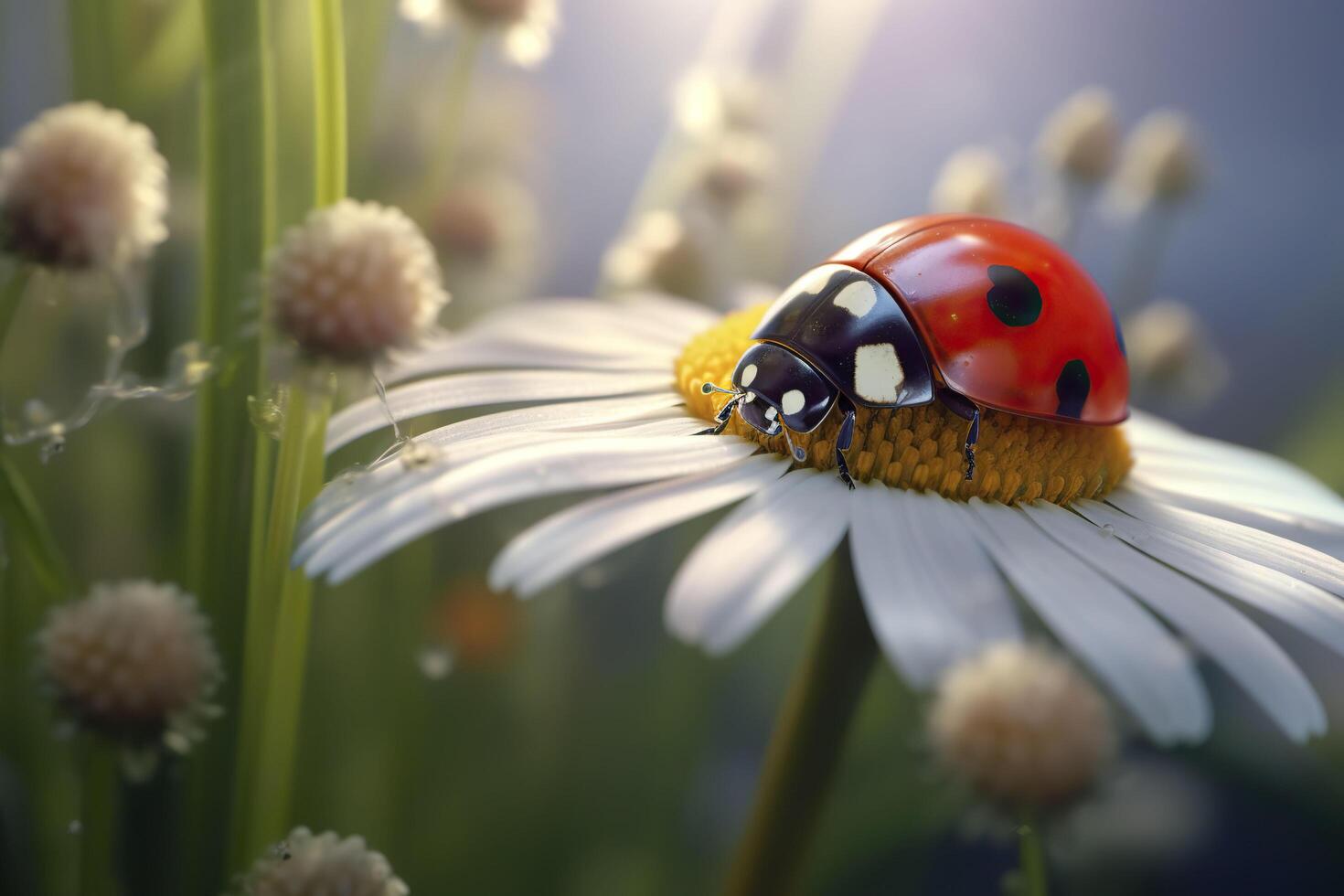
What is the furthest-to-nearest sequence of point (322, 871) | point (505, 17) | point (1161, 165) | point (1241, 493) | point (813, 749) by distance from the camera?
point (1161, 165), point (505, 17), point (1241, 493), point (813, 749), point (322, 871)

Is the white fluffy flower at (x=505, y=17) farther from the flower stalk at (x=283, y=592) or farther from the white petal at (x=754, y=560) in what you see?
the white petal at (x=754, y=560)

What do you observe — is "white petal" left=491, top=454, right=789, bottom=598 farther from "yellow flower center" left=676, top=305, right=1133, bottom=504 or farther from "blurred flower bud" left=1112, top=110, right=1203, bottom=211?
"blurred flower bud" left=1112, top=110, right=1203, bottom=211

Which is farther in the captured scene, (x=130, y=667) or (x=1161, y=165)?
(x=1161, y=165)

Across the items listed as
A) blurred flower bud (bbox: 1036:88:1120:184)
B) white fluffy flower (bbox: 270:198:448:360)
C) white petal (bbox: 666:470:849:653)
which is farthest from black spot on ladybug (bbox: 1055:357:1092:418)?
blurred flower bud (bbox: 1036:88:1120:184)

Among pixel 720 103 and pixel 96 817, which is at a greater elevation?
pixel 720 103

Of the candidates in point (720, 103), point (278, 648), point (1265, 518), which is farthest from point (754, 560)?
point (720, 103)

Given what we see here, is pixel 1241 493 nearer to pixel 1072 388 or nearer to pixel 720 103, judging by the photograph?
pixel 1072 388

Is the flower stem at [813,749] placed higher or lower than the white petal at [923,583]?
lower

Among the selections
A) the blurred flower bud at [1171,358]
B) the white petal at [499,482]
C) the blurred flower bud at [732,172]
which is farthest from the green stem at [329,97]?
the blurred flower bud at [1171,358]
